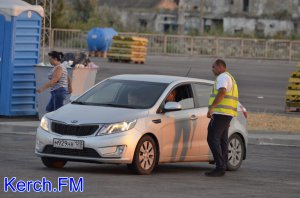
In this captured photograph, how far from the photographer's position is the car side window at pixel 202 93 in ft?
53.7

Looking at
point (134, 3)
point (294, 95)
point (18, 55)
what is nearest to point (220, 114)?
point (18, 55)

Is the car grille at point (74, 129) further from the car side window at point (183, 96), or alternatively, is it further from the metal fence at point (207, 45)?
the metal fence at point (207, 45)

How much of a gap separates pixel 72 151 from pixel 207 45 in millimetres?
62040

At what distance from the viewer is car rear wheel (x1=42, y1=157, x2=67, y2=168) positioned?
15216 millimetres

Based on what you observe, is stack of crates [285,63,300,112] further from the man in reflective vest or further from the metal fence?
the metal fence

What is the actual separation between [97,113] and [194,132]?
1.82m

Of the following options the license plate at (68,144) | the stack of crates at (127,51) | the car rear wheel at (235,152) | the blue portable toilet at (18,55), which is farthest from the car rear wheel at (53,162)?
the stack of crates at (127,51)

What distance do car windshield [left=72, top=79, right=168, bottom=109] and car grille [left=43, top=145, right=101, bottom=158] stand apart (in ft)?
3.42

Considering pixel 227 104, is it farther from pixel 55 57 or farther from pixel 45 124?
pixel 55 57

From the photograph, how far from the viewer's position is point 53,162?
1538 centimetres

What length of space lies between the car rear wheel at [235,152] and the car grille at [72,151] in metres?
2.75

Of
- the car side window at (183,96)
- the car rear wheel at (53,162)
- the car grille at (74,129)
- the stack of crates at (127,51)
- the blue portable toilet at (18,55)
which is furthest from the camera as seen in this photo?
the stack of crates at (127,51)

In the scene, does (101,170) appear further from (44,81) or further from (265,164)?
(44,81)

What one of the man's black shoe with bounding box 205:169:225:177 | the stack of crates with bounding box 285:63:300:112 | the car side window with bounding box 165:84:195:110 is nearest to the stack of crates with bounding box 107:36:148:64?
the stack of crates with bounding box 285:63:300:112
